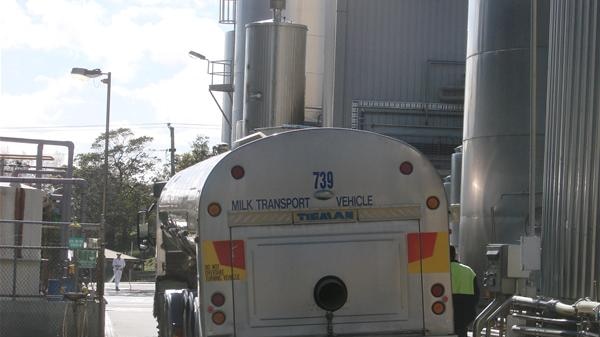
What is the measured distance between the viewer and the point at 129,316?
27.4 metres

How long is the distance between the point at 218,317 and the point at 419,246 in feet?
6.99

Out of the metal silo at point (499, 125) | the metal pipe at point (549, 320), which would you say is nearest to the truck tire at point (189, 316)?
the metal pipe at point (549, 320)

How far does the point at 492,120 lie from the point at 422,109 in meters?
11.1

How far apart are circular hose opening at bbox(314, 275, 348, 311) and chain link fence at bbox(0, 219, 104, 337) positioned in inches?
277

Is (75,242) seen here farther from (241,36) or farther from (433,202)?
(241,36)

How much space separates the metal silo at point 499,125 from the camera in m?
18.5

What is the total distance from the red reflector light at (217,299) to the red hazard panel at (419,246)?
192 cm

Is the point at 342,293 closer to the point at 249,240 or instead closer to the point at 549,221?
the point at 249,240

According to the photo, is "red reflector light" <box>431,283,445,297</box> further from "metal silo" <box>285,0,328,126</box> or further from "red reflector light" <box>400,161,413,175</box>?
"metal silo" <box>285,0,328,126</box>

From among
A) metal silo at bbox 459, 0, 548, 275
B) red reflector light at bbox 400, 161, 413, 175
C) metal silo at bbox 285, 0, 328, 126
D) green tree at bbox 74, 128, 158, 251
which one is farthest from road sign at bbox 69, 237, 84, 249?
green tree at bbox 74, 128, 158, 251

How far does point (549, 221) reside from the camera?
1411 cm

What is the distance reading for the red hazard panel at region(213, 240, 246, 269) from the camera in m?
9.88

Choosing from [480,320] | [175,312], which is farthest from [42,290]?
[480,320]

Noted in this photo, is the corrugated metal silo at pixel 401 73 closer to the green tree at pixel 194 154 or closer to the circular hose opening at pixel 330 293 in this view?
the circular hose opening at pixel 330 293
